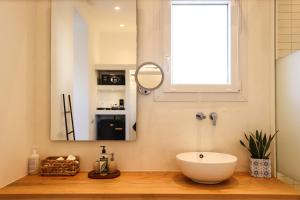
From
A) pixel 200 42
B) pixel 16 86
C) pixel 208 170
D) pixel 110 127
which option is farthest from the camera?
pixel 200 42

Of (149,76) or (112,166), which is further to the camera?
(149,76)

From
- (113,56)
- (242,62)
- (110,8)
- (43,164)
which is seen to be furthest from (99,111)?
(242,62)

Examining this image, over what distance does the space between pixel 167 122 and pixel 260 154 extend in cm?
68

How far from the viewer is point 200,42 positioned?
1798 millimetres

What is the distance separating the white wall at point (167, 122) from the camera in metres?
1.65

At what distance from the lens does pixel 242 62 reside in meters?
1.66

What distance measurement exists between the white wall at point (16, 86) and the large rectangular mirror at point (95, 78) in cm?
15

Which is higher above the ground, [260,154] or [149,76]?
[149,76]

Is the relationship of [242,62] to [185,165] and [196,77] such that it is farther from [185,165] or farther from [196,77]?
[185,165]

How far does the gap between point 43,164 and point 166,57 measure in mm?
1162

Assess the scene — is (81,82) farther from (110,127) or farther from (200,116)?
(200,116)

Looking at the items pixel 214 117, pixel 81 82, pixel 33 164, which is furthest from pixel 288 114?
pixel 33 164

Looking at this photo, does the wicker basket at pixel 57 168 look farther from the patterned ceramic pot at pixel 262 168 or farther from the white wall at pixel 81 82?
the patterned ceramic pot at pixel 262 168

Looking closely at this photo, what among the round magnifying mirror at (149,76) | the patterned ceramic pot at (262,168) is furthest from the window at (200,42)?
the patterned ceramic pot at (262,168)
